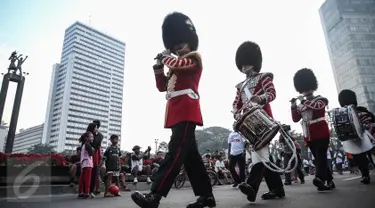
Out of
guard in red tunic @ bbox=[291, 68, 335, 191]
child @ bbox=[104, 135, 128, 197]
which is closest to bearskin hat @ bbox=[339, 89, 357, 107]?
guard in red tunic @ bbox=[291, 68, 335, 191]

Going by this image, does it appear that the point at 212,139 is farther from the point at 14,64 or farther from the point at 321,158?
the point at 321,158

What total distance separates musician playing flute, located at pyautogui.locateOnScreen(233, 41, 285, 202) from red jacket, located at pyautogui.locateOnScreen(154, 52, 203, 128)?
104cm

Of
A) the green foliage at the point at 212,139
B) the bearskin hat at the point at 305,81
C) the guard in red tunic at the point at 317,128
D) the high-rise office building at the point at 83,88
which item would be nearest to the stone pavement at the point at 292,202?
the guard in red tunic at the point at 317,128

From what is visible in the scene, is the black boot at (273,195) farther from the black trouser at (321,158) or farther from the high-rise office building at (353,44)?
the high-rise office building at (353,44)

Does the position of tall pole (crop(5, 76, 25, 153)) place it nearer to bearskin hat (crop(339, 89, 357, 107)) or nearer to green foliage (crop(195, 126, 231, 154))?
bearskin hat (crop(339, 89, 357, 107))

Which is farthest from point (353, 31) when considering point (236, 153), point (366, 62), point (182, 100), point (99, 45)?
point (99, 45)

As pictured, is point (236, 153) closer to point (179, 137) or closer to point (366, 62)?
point (179, 137)

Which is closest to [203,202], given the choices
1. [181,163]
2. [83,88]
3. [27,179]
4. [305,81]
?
[181,163]

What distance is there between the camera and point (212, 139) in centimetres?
10350

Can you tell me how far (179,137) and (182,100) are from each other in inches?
16.8

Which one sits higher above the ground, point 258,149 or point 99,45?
point 99,45

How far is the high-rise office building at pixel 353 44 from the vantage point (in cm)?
7694

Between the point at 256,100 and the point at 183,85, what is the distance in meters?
1.18

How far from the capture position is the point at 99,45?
136875 millimetres
